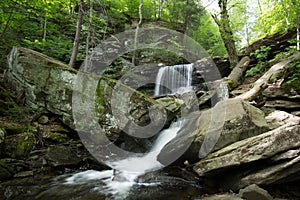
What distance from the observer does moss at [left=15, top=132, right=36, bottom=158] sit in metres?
5.16

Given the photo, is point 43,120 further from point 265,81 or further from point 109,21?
point 109,21

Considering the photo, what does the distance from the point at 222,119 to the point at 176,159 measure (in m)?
1.67

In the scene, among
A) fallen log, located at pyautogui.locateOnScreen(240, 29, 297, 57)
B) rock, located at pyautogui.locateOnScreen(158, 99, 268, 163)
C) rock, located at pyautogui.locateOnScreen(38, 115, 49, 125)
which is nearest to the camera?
rock, located at pyautogui.locateOnScreen(158, 99, 268, 163)

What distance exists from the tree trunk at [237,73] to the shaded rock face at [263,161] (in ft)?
20.0

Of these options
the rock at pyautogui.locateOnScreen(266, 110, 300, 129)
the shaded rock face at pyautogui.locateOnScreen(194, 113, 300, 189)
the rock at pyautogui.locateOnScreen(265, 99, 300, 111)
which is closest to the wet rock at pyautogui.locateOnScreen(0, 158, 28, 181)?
the shaded rock face at pyautogui.locateOnScreen(194, 113, 300, 189)

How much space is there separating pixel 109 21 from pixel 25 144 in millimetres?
12110

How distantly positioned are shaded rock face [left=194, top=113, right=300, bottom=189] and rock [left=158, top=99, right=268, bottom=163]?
0.56 meters

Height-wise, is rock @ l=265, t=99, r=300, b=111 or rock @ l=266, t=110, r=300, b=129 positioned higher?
rock @ l=265, t=99, r=300, b=111

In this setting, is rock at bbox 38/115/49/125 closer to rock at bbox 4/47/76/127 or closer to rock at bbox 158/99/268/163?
rock at bbox 4/47/76/127

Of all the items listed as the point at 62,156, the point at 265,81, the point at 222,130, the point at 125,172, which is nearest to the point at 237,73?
the point at 265,81

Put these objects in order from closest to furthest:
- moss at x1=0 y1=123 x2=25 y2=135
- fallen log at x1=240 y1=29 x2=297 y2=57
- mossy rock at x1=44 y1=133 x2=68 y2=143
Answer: moss at x1=0 y1=123 x2=25 y2=135, mossy rock at x1=44 y1=133 x2=68 y2=143, fallen log at x1=240 y1=29 x2=297 y2=57

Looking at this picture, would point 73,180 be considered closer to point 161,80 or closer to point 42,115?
point 42,115

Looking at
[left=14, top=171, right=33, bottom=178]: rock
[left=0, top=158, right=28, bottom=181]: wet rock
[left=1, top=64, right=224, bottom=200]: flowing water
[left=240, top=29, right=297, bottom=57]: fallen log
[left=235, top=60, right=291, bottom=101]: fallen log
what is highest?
[left=240, top=29, right=297, bottom=57]: fallen log

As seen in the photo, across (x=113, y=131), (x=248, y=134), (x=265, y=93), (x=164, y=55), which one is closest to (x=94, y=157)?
(x=113, y=131)
